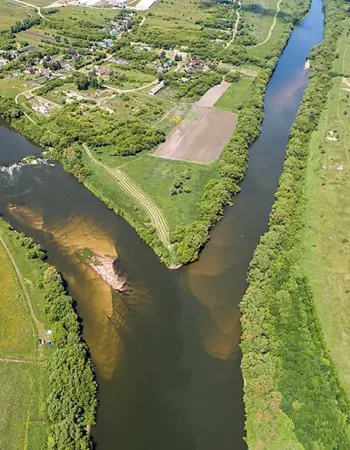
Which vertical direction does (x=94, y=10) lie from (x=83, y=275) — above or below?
above

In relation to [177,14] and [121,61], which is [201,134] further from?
[177,14]

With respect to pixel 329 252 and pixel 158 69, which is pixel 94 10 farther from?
pixel 329 252

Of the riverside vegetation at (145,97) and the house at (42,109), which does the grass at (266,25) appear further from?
the house at (42,109)

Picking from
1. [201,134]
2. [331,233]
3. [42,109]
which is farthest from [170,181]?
[42,109]

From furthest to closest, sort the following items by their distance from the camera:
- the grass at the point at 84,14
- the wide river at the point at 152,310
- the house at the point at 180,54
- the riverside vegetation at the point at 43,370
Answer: the grass at the point at 84,14 → the house at the point at 180,54 → the wide river at the point at 152,310 → the riverside vegetation at the point at 43,370

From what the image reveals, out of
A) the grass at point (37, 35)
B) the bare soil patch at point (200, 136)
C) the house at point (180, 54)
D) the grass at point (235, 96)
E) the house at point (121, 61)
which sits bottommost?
the bare soil patch at point (200, 136)

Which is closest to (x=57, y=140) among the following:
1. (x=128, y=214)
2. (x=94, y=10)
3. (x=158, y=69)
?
(x=128, y=214)

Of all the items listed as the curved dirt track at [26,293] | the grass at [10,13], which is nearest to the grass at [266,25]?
the grass at [10,13]
